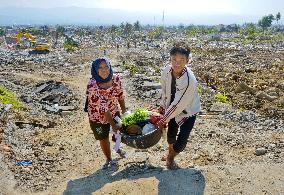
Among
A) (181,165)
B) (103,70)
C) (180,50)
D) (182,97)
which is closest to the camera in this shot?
(180,50)

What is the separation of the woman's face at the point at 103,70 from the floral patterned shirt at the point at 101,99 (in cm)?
17

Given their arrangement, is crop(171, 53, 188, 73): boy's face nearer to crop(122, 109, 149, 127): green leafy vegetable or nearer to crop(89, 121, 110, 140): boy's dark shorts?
crop(122, 109, 149, 127): green leafy vegetable

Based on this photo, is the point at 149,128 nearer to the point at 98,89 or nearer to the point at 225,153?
the point at 98,89

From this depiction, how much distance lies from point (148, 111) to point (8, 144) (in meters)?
2.86

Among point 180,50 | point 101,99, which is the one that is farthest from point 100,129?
point 180,50

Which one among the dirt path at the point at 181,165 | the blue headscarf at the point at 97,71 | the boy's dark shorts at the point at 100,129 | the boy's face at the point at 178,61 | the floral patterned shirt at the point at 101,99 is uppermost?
the boy's face at the point at 178,61

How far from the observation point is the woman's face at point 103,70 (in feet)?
17.0

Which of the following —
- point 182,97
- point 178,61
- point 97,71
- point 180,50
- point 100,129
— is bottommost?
point 100,129

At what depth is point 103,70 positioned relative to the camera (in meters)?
5.21

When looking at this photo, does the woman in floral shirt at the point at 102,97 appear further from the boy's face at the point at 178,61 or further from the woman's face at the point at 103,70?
the boy's face at the point at 178,61

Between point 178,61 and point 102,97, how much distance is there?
4.13 feet

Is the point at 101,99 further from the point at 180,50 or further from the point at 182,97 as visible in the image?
the point at 180,50

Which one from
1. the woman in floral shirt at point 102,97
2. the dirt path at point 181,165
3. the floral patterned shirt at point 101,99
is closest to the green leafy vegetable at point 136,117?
the woman in floral shirt at point 102,97

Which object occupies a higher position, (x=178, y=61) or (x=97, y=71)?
(x=178, y=61)
